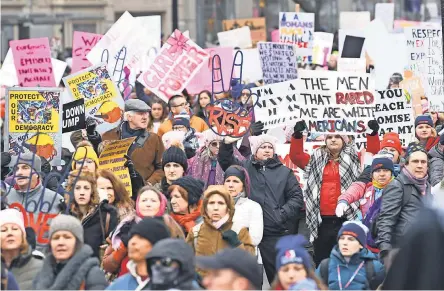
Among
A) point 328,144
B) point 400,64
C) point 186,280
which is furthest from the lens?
point 400,64

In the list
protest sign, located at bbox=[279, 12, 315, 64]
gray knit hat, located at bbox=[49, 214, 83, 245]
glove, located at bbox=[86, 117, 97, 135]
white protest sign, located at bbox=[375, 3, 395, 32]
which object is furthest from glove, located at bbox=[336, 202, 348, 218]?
white protest sign, located at bbox=[375, 3, 395, 32]

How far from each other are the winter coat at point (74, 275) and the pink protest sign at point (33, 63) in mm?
9780

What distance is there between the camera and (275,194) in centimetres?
1148

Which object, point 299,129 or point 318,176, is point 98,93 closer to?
point 299,129

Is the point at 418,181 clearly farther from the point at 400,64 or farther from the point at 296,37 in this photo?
the point at 296,37

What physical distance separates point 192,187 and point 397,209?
131 centimetres

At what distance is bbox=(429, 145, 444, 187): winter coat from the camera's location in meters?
11.8

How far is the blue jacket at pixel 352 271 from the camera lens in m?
8.82

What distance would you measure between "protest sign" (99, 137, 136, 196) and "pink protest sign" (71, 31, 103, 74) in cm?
742

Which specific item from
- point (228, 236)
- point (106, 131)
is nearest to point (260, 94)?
point (106, 131)

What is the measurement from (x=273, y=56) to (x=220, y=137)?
230 inches

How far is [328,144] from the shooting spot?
11938 millimetres

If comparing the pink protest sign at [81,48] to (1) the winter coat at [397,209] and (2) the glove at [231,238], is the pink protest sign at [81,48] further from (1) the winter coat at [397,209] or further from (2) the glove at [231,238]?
(2) the glove at [231,238]

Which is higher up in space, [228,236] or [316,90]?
[316,90]
